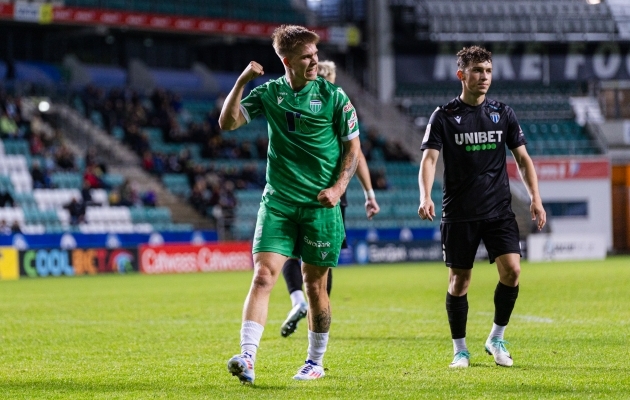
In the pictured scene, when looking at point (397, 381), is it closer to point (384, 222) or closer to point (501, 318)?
point (501, 318)

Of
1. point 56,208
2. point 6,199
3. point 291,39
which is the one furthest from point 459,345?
point 56,208

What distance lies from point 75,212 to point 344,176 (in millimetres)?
23611

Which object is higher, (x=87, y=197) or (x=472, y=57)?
(x=472, y=57)

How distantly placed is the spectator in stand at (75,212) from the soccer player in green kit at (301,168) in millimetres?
23249

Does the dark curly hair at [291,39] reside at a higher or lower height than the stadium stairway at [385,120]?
higher

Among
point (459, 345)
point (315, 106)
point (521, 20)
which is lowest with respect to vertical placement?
point (459, 345)

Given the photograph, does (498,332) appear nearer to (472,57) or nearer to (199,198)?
(472,57)

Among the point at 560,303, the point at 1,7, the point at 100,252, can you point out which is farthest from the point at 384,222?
the point at 560,303

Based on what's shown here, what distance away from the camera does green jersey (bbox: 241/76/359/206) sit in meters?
6.82

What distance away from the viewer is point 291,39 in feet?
21.6

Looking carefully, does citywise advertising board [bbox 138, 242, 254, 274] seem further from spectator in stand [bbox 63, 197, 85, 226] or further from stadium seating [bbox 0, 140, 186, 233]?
spectator in stand [bbox 63, 197, 85, 226]

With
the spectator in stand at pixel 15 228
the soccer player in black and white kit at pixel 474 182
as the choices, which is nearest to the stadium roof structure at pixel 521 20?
the spectator in stand at pixel 15 228

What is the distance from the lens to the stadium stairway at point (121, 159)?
109 ft

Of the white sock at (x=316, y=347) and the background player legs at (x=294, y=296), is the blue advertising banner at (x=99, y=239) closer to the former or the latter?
the background player legs at (x=294, y=296)
